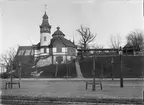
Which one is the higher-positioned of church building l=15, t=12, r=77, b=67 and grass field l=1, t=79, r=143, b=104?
church building l=15, t=12, r=77, b=67

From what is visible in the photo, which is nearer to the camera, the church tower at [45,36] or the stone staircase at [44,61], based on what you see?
the stone staircase at [44,61]

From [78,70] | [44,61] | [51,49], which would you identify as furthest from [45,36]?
[78,70]

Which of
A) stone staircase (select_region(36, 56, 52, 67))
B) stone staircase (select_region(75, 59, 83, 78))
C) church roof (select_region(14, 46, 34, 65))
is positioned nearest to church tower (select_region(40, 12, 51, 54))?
stone staircase (select_region(36, 56, 52, 67))

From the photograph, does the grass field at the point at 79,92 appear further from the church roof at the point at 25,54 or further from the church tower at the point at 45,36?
the church roof at the point at 25,54

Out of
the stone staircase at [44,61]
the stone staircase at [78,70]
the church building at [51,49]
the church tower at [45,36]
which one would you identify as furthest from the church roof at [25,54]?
the stone staircase at [78,70]

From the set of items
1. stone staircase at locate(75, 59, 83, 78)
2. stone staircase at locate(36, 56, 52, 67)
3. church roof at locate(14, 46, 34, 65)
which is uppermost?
church roof at locate(14, 46, 34, 65)

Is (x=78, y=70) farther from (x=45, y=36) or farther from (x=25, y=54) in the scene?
(x=25, y=54)

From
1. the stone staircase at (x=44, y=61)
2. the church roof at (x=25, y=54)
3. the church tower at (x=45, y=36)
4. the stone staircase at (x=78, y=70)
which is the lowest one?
the stone staircase at (x=78, y=70)

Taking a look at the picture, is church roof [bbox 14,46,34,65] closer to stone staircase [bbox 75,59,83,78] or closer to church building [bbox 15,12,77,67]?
church building [bbox 15,12,77,67]

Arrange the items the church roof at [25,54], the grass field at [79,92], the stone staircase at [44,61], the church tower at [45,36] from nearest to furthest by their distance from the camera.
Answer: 1. the grass field at [79,92]
2. the stone staircase at [44,61]
3. the church tower at [45,36]
4. the church roof at [25,54]

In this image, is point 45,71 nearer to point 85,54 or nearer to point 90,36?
point 85,54

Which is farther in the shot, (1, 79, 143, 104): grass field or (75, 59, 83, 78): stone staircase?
(75, 59, 83, 78): stone staircase

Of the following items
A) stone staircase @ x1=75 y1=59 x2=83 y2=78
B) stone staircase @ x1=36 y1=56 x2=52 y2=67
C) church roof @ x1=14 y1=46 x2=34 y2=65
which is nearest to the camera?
stone staircase @ x1=75 y1=59 x2=83 y2=78

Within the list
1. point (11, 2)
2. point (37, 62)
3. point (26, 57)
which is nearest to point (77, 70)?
point (37, 62)
